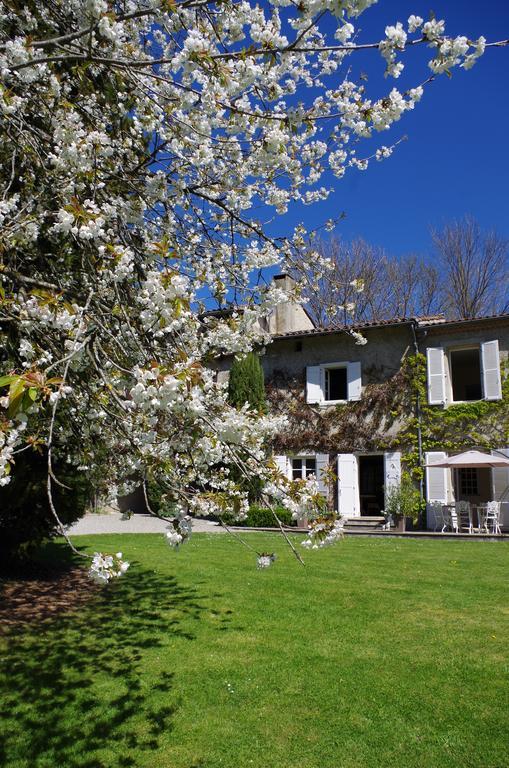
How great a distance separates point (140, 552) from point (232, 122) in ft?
24.8

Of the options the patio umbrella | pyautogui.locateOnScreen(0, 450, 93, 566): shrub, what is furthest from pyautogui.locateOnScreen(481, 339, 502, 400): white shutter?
pyautogui.locateOnScreen(0, 450, 93, 566): shrub

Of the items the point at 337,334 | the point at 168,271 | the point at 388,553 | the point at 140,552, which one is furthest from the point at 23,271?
the point at 337,334

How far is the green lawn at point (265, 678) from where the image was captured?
10.2 ft

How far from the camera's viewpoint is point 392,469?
14.9 meters

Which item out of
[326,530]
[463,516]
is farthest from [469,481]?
[326,530]

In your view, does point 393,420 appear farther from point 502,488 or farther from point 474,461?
point 502,488

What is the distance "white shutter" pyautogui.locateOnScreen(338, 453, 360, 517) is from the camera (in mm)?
15391

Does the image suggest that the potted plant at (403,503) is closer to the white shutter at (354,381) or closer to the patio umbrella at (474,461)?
the patio umbrella at (474,461)

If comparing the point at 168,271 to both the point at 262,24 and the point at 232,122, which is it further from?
the point at 262,24

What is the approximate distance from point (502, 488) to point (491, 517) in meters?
1.08

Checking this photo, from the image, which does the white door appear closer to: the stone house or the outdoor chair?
the stone house

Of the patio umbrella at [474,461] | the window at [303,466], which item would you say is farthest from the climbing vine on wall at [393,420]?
the patio umbrella at [474,461]

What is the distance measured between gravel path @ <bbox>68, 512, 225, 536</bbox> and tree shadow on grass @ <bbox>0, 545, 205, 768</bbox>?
702 cm

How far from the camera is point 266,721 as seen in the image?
3.39m
